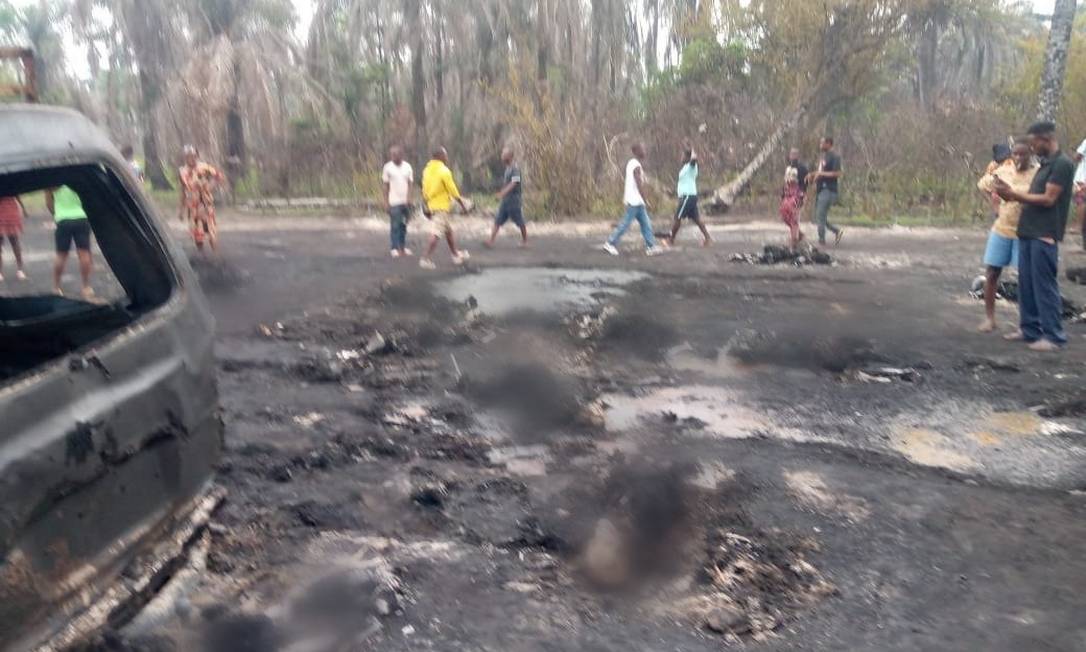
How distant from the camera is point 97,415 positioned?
236cm

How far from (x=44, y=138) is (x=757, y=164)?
19.2m

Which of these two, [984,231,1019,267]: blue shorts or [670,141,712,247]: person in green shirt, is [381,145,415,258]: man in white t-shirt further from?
[984,231,1019,267]: blue shorts

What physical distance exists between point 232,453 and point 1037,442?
4.56m

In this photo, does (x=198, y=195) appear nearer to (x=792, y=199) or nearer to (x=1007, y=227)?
(x=792, y=199)

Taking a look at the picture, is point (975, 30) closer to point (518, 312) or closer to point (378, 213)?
point (378, 213)

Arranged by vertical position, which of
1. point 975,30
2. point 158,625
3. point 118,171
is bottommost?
point 158,625

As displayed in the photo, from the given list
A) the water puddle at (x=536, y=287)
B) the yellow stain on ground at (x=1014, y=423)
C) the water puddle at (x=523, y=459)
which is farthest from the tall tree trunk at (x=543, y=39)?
the water puddle at (x=523, y=459)

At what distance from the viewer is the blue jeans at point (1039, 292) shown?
289 inches

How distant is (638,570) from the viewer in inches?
148

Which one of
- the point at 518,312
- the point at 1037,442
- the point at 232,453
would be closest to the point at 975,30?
the point at 518,312

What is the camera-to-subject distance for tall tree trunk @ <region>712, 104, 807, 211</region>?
20266mm

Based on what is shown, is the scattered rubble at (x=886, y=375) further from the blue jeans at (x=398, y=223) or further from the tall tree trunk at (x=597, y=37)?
the tall tree trunk at (x=597, y=37)

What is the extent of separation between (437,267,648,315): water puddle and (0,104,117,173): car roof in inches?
258

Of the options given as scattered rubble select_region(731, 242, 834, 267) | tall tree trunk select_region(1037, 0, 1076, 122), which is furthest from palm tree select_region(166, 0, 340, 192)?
tall tree trunk select_region(1037, 0, 1076, 122)
